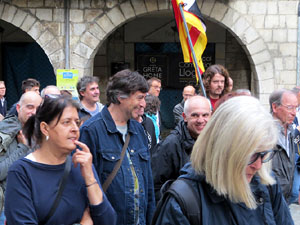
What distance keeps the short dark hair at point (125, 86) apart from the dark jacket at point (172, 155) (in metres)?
0.46

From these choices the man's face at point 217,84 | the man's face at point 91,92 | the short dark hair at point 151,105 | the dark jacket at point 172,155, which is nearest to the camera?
the dark jacket at point 172,155

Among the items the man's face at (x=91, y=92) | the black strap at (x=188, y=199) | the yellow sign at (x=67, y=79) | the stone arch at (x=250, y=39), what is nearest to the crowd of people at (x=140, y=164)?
the black strap at (x=188, y=199)

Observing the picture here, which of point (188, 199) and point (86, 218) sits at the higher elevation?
point (188, 199)

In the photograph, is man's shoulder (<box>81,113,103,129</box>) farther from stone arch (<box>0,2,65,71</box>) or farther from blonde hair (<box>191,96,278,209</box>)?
stone arch (<box>0,2,65,71</box>)

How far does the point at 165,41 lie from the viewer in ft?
41.9

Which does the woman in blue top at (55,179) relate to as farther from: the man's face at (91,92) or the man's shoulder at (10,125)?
the man's face at (91,92)

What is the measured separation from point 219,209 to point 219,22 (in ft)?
27.9

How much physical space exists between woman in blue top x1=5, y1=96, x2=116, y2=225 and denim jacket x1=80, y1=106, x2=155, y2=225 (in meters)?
0.41

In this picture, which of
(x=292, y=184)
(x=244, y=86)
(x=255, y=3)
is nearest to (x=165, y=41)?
(x=244, y=86)

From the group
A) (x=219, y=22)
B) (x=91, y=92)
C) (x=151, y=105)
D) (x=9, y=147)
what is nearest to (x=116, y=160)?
(x=9, y=147)

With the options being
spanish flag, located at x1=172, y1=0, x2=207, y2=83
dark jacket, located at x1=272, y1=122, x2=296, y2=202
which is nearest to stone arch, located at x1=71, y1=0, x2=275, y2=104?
spanish flag, located at x1=172, y1=0, x2=207, y2=83

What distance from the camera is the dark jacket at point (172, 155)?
338cm

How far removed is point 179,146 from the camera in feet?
11.2

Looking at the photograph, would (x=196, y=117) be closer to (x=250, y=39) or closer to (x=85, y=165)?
(x=85, y=165)
